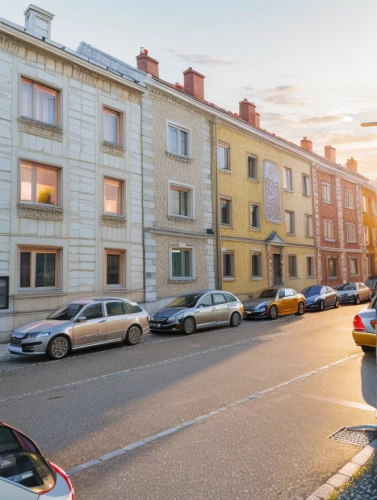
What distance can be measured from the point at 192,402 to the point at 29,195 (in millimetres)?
11566

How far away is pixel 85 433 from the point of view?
213 inches

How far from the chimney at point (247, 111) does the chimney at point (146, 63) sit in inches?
329

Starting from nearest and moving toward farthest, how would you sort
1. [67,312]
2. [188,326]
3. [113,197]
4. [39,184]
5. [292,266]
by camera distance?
[67,312] → [188,326] → [39,184] → [113,197] → [292,266]

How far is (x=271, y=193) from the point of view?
28.7 meters

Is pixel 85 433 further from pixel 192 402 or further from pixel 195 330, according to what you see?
pixel 195 330

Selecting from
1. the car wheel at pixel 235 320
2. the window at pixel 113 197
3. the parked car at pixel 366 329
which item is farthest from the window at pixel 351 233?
the parked car at pixel 366 329

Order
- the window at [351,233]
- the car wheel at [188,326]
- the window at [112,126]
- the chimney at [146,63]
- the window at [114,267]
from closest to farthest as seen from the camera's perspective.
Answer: the car wheel at [188,326] → the window at [114,267] → the window at [112,126] → the chimney at [146,63] → the window at [351,233]

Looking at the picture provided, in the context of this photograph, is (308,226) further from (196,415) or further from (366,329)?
(196,415)

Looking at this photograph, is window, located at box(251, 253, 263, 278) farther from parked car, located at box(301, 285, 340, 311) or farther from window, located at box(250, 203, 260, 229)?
parked car, located at box(301, 285, 340, 311)

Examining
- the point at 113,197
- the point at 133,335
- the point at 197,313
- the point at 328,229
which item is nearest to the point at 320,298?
the point at 197,313

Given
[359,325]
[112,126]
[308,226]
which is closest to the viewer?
[359,325]

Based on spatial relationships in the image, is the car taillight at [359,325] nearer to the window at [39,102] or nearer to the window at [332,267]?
the window at [39,102]

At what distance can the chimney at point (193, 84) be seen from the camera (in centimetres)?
2428

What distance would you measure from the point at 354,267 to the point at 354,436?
3701 centimetres
